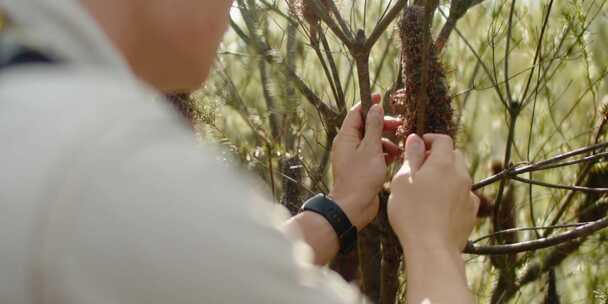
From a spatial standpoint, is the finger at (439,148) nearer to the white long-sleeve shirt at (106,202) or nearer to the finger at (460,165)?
the finger at (460,165)

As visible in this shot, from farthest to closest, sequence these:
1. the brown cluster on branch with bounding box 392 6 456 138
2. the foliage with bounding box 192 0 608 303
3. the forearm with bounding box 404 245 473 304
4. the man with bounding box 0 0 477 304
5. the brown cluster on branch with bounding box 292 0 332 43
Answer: the foliage with bounding box 192 0 608 303 → the brown cluster on branch with bounding box 292 0 332 43 → the brown cluster on branch with bounding box 392 6 456 138 → the forearm with bounding box 404 245 473 304 → the man with bounding box 0 0 477 304

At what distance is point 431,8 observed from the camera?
1340mm

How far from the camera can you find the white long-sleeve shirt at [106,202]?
53 cm

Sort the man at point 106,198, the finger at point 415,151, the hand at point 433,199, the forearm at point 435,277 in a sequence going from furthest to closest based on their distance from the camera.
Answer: the finger at point 415,151 → the hand at point 433,199 → the forearm at point 435,277 → the man at point 106,198

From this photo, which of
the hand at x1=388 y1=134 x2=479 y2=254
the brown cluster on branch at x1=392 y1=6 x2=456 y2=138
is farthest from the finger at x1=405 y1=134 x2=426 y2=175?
the brown cluster on branch at x1=392 y1=6 x2=456 y2=138

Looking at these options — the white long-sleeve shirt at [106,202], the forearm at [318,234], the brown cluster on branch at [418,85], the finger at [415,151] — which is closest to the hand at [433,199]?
the finger at [415,151]

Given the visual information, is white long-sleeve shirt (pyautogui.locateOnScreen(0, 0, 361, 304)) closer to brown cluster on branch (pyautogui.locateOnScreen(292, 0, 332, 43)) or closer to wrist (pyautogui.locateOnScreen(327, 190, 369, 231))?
wrist (pyautogui.locateOnScreen(327, 190, 369, 231))

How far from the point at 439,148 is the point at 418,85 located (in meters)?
0.20

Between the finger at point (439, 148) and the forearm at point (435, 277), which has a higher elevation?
the finger at point (439, 148)

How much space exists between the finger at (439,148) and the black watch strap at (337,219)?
0.74 ft

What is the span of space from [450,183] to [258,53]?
80 cm

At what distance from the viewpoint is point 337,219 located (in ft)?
4.85

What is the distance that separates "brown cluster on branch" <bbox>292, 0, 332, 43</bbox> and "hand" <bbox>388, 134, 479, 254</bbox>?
0.49 m

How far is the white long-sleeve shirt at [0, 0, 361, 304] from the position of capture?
1.74 feet
